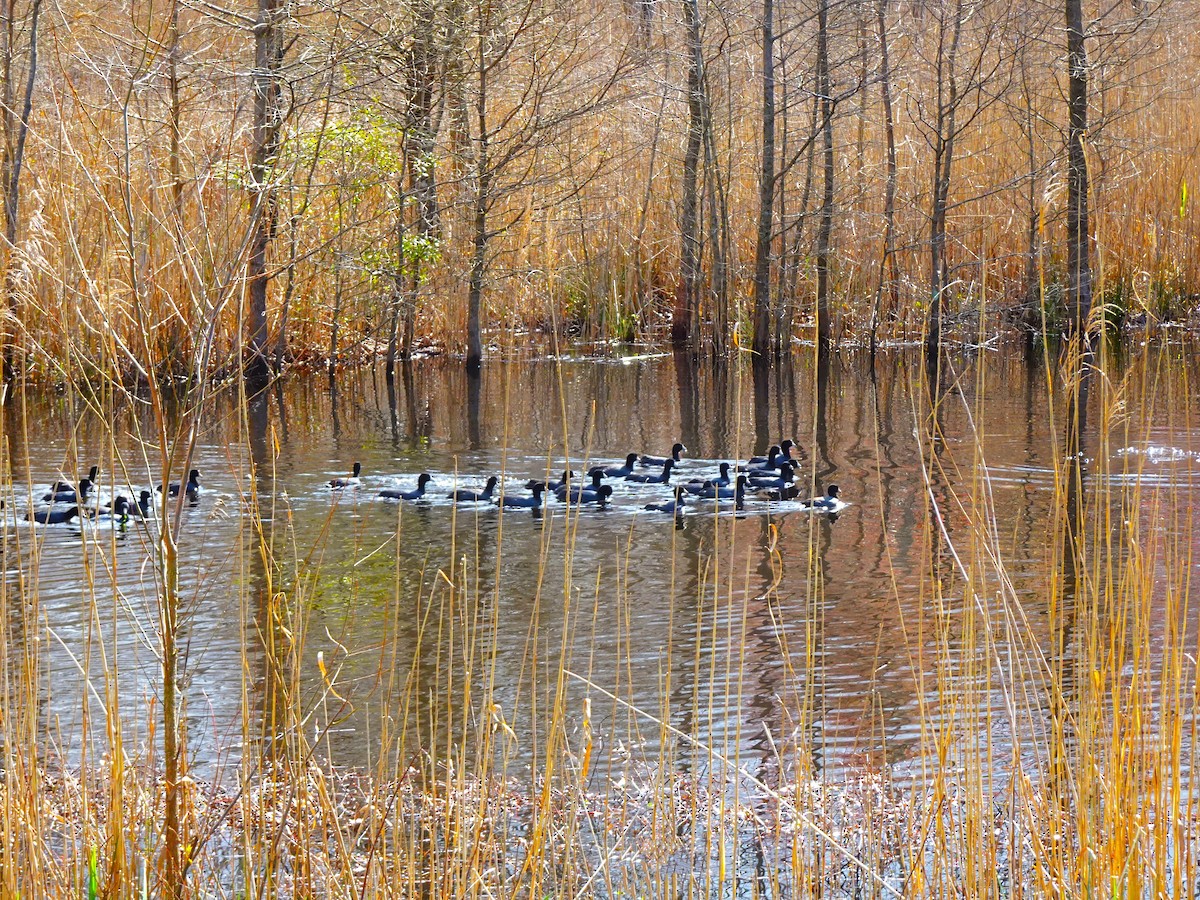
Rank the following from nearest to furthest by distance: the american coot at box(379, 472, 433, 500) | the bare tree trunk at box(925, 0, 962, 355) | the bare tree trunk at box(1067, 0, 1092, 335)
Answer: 1. the american coot at box(379, 472, 433, 500)
2. the bare tree trunk at box(1067, 0, 1092, 335)
3. the bare tree trunk at box(925, 0, 962, 355)

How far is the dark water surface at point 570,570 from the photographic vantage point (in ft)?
10.6

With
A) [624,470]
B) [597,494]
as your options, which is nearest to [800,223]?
[624,470]

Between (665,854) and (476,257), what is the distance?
14107 millimetres

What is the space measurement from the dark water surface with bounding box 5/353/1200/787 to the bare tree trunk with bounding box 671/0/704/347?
2924 millimetres

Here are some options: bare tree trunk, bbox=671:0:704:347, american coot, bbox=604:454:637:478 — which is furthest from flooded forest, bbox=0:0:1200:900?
bare tree trunk, bbox=671:0:704:347

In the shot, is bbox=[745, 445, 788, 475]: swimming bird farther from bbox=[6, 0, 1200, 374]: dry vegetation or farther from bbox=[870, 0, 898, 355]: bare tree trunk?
bbox=[870, 0, 898, 355]: bare tree trunk

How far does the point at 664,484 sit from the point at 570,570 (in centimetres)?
694

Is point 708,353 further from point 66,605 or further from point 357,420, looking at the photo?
point 66,605

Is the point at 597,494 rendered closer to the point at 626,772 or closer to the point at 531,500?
the point at 531,500

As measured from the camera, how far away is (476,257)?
661 inches

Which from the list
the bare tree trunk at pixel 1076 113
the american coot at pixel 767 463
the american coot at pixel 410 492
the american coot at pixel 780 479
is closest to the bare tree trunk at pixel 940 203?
the bare tree trunk at pixel 1076 113

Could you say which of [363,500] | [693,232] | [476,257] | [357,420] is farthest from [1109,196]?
[363,500]

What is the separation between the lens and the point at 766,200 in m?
17.4

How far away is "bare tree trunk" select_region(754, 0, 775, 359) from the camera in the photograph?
1706 centimetres
